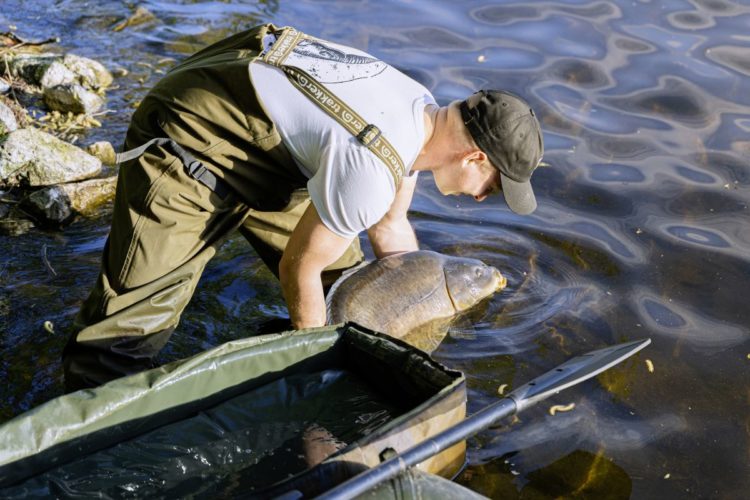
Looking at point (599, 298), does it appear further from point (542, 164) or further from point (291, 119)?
point (291, 119)

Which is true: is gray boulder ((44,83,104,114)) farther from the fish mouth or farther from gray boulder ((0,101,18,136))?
the fish mouth

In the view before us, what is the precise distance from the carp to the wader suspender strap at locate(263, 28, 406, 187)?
111 centimetres

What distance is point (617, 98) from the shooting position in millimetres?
7562

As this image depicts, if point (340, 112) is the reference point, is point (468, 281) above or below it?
below

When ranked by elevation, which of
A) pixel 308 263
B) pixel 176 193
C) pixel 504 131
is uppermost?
pixel 504 131

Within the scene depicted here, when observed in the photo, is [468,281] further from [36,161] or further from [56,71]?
[56,71]

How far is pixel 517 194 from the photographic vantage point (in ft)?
12.9

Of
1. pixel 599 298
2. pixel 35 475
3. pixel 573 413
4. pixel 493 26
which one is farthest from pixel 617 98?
pixel 35 475

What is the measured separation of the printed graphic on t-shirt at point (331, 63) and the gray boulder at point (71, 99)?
3.89m

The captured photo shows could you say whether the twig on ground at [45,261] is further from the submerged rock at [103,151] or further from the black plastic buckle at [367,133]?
the black plastic buckle at [367,133]

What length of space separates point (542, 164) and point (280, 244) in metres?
2.70

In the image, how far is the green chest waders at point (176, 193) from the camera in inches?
151

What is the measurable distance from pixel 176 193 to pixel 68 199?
88.0 inches

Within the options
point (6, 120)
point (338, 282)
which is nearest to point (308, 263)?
point (338, 282)
